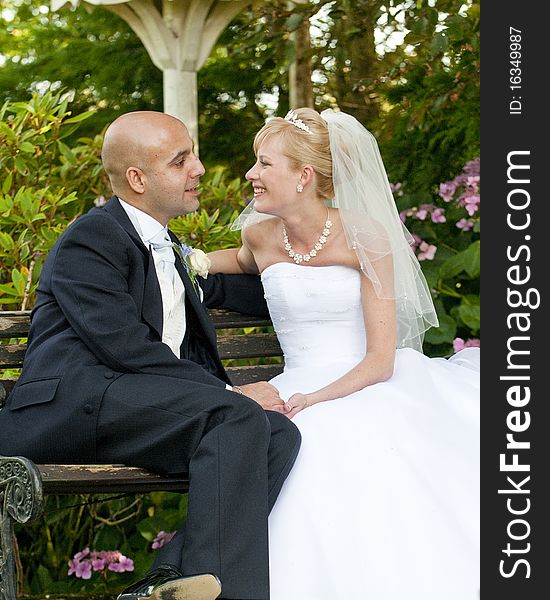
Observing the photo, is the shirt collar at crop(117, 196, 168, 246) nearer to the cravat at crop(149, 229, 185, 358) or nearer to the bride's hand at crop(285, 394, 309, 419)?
the cravat at crop(149, 229, 185, 358)

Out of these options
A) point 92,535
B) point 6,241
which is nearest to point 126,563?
point 92,535

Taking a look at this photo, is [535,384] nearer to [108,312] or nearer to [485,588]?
[485,588]

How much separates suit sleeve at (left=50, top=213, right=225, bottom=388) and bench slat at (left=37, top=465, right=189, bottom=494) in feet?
1.02

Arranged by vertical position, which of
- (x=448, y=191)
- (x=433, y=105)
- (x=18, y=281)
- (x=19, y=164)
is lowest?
(x=18, y=281)

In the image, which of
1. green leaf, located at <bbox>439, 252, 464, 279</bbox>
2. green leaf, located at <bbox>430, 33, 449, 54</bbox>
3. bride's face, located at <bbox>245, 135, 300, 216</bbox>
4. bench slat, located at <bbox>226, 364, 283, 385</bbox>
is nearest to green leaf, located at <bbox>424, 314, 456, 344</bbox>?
green leaf, located at <bbox>439, 252, 464, 279</bbox>

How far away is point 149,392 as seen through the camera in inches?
127

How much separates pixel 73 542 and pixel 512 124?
291 cm

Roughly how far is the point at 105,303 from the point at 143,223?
0.46 meters

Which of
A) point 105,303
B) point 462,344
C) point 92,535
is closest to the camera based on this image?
point 105,303

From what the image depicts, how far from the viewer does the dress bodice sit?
398 centimetres

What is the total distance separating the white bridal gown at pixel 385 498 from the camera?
10.1 ft

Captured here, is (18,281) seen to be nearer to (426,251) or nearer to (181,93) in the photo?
(426,251)

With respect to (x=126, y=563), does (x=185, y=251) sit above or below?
above

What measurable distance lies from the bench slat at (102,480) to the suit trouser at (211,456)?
39mm
